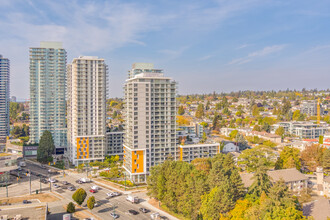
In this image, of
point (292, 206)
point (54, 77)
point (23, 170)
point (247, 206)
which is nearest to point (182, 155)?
point (247, 206)

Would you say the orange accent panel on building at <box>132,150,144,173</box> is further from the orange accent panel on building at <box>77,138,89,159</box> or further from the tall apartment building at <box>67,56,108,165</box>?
the orange accent panel on building at <box>77,138,89,159</box>

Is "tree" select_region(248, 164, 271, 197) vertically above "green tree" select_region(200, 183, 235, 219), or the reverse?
"tree" select_region(248, 164, 271, 197)

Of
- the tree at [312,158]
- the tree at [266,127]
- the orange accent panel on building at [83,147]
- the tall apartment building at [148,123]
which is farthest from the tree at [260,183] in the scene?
the tree at [266,127]

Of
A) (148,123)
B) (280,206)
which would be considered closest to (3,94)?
(148,123)

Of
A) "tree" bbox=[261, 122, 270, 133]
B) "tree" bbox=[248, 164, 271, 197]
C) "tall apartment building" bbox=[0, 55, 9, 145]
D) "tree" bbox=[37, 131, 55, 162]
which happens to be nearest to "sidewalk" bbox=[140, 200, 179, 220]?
"tree" bbox=[248, 164, 271, 197]

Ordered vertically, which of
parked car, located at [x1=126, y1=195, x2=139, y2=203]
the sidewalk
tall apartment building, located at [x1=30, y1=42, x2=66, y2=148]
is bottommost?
the sidewalk

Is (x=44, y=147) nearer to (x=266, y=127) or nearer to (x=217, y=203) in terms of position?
(x=217, y=203)

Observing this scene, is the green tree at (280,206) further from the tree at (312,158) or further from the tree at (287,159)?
the tree at (312,158)
